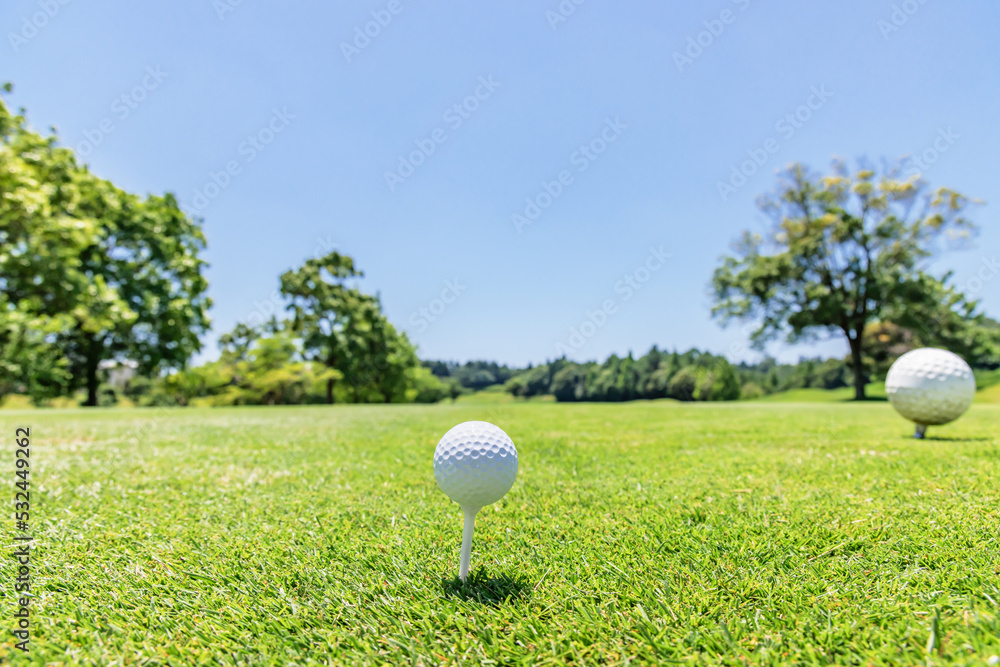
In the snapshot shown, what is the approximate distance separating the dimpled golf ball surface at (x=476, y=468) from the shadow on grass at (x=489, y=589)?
0.31 meters

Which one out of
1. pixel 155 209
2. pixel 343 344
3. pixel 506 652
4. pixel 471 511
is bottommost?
pixel 506 652

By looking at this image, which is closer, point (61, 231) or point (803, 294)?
point (61, 231)

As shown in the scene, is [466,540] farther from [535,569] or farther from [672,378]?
[672,378]

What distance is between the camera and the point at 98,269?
2580 cm

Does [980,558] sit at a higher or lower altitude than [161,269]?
lower

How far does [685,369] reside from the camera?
51.5 metres

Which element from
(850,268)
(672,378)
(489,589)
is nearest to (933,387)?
(489,589)

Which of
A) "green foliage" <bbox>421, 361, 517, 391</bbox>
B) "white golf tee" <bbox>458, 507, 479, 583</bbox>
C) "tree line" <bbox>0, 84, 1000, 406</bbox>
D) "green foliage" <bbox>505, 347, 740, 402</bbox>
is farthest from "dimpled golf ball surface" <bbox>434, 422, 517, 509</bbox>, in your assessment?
"green foliage" <bbox>421, 361, 517, 391</bbox>

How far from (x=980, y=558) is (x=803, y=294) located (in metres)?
32.3

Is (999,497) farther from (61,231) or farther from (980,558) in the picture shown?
(61,231)

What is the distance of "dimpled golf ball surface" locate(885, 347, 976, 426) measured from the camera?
5.83 meters

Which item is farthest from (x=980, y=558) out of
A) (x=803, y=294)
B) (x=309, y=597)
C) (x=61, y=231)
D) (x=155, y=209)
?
(x=155, y=209)

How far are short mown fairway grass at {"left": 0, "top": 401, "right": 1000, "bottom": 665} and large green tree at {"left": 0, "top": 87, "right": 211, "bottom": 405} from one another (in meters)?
15.8

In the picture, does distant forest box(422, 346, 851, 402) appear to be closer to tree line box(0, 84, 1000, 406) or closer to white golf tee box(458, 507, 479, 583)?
tree line box(0, 84, 1000, 406)
